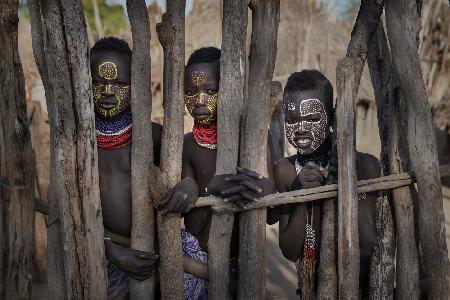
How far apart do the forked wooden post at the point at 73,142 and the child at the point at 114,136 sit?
0.81ft

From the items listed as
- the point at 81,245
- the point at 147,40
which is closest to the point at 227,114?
the point at 147,40

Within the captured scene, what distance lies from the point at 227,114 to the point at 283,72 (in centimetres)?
988

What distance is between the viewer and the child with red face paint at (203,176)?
2.34 metres

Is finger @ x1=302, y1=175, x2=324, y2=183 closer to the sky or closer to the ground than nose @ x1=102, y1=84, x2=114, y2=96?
closer to the ground

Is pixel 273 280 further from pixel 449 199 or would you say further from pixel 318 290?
pixel 449 199

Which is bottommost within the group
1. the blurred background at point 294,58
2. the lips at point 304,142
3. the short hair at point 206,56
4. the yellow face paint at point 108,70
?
the lips at point 304,142

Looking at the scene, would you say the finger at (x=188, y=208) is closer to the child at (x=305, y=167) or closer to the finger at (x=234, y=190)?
the finger at (x=234, y=190)

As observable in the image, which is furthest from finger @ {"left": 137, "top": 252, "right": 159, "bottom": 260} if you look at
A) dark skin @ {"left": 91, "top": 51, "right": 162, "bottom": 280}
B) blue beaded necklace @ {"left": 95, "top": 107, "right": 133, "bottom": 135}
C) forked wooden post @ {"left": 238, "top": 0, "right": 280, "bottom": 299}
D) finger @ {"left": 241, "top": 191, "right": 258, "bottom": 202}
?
blue beaded necklace @ {"left": 95, "top": 107, "right": 133, "bottom": 135}

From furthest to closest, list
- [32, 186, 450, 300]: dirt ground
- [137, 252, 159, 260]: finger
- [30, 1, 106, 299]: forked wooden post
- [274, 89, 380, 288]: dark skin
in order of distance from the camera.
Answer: [32, 186, 450, 300]: dirt ground
[274, 89, 380, 288]: dark skin
[137, 252, 159, 260]: finger
[30, 1, 106, 299]: forked wooden post

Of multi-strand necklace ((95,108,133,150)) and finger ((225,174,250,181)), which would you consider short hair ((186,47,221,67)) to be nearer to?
multi-strand necklace ((95,108,133,150))

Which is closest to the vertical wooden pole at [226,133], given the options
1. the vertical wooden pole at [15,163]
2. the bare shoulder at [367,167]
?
the bare shoulder at [367,167]

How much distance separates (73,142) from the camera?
2262 millimetres

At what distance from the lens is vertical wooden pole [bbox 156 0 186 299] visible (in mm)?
2314

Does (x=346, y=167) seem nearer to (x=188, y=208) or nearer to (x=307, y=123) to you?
(x=307, y=123)
